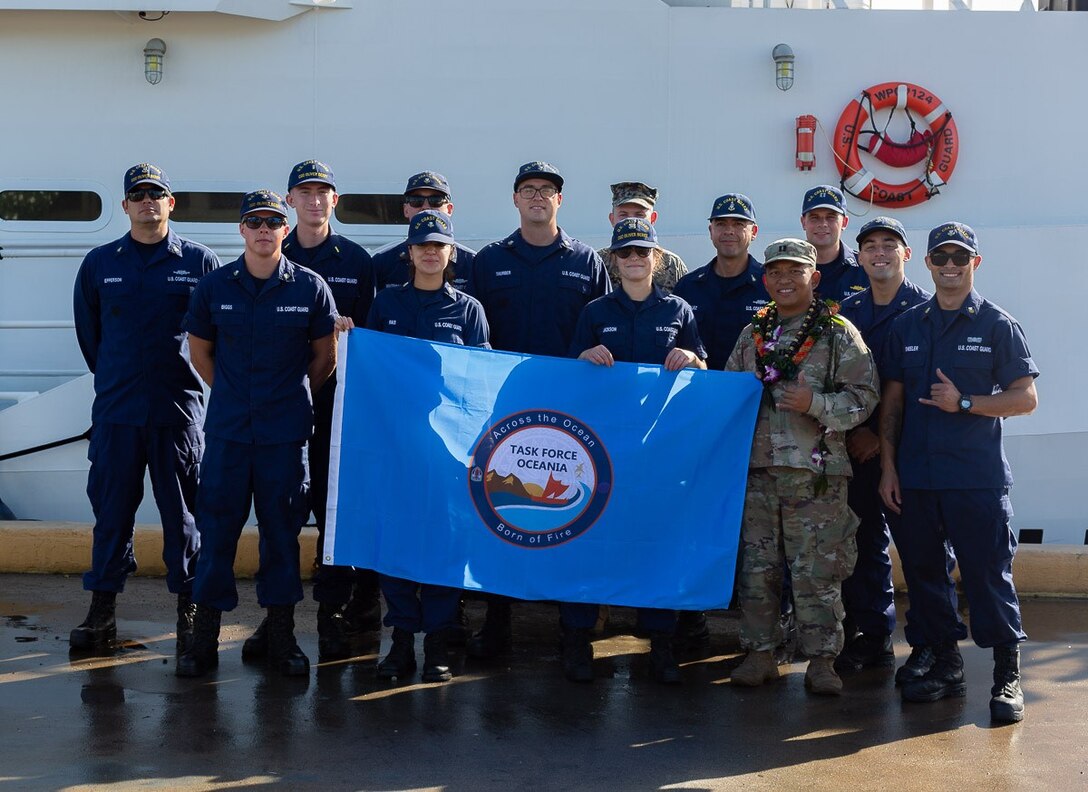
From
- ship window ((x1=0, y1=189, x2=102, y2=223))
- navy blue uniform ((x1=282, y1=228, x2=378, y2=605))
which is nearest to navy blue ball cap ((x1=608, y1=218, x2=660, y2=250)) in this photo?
navy blue uniform ((x1=282, y1=228, x2=378, y2=605))

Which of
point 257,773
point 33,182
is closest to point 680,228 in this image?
point 33,182

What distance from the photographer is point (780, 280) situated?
485 centimetres

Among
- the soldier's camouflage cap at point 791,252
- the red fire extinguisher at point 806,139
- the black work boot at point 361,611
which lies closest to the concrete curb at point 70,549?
the black work boot at point 361,611

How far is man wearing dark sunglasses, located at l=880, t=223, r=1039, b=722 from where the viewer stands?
4.61 meters

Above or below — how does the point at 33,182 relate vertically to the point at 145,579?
above

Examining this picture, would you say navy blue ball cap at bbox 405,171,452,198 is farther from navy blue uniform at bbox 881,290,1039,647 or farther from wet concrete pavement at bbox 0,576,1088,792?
navy blue uniform at bbox 881,290,1039,647

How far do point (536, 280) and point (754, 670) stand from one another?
1.90 meters

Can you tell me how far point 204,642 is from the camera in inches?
200

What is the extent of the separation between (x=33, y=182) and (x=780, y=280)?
5230 mm

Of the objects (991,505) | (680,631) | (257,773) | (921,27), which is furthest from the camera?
(921,27)

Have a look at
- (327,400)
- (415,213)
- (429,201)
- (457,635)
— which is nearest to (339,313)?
(327,400)

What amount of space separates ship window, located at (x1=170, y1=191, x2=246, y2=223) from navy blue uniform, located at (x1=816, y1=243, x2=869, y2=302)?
3915mm

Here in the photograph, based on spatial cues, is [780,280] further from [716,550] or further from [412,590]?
[412,590]

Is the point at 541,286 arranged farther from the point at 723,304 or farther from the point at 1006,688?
the point at 1006,688
